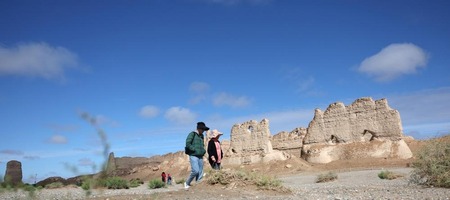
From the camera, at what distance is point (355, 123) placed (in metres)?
41.0

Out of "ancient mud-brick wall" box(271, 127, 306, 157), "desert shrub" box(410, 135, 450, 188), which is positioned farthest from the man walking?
"ancient mud-brick wall" box(271, 127, 306, 157)

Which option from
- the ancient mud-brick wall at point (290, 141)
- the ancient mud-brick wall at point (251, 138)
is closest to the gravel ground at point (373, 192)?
the ancient mud-brick wall at point (251, 138)

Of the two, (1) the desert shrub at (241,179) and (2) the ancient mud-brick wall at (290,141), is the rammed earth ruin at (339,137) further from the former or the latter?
(1) the desert shrub at (241,179)

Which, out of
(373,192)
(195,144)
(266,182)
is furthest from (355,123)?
(195,144)

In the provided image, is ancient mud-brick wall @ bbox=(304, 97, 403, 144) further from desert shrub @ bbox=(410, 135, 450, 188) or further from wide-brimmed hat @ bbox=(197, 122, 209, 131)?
wide-brimmed hat @ bbox=(197, 122, 209, 131)

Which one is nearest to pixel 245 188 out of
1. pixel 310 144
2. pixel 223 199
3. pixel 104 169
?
pixel 223 199

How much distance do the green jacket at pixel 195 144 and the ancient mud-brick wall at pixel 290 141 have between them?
4091 centimetres

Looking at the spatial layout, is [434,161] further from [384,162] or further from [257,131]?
[257,131]

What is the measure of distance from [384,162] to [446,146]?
25677mm

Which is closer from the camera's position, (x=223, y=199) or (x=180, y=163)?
(x=223, y=199)

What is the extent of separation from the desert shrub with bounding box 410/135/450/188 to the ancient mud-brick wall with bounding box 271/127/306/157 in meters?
37.7

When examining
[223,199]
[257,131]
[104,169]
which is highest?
[257,131]

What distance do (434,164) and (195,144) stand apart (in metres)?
7.27

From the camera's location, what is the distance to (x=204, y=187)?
10430 mm
